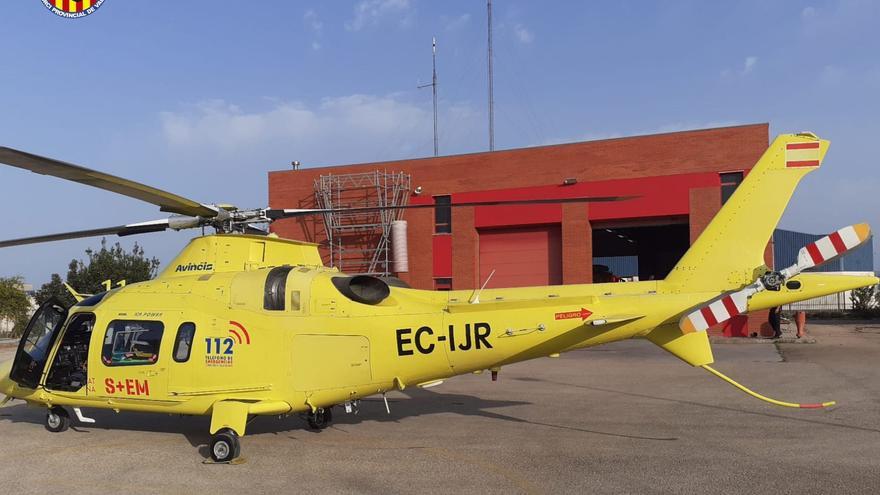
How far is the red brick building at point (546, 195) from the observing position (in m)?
26.3

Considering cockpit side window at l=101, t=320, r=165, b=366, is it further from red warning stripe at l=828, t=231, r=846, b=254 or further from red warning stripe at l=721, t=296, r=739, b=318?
red warning stripe at l=828, t=231, r=846, b=254

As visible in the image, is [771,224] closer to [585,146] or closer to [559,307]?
[559,307]

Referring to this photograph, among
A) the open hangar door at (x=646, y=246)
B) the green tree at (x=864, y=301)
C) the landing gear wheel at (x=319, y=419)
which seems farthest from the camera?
the green tree at (x=864, y=301)

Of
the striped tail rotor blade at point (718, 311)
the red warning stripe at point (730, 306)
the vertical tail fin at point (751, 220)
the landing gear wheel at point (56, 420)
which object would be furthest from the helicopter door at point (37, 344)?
the red warning stripe at point (730, 306)

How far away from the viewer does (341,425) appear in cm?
1061

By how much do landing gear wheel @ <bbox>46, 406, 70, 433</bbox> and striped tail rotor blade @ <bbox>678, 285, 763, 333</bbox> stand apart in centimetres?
950

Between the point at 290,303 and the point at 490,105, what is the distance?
25557mm

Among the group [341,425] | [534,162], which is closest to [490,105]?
[534,162]

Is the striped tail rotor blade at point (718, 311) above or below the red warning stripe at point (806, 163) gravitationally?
below

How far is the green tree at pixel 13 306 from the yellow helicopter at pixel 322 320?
127 ft

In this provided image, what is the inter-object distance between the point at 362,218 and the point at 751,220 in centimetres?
2459

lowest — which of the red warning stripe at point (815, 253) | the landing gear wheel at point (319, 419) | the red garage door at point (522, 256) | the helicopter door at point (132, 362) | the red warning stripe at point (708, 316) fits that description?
the landing gear wheel at point (319, 419)

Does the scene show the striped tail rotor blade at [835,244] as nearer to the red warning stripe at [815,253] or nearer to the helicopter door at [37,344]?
the red warning stripe at [815,253]

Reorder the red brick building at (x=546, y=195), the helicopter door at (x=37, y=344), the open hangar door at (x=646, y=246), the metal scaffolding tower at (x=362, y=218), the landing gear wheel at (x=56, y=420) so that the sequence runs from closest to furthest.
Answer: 1. the helicopter door at (x=37, y=344)
2. the landing gear wheel at (x=56, y=420)
3. the red brick building at (x=546, y=195)
4. the metal scaffolding tower at (x=362, y=218)
5. the open hangar door at (x=646, y=246)
